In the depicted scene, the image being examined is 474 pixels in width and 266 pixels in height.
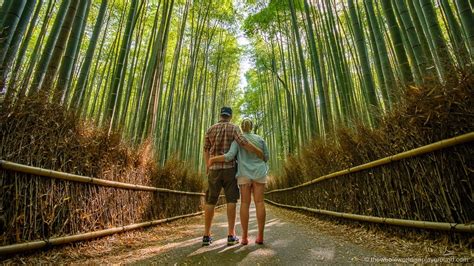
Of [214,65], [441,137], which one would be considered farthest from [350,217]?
[214,65]

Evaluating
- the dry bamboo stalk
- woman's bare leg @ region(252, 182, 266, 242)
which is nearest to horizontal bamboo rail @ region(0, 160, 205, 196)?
the dry bamboo stalk

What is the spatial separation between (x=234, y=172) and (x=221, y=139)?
37 centimetres

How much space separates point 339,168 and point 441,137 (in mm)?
1927

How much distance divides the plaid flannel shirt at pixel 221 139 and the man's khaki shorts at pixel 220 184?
5cm

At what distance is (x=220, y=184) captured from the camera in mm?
2830

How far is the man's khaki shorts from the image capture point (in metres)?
2.76

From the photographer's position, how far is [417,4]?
13.4 ft

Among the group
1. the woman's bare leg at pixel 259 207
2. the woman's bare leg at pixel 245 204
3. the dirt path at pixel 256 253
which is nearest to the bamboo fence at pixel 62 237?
the dirt path at pixel 256 253

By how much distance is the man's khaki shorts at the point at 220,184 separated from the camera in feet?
9.05

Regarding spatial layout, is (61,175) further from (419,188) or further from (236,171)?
(419,188)

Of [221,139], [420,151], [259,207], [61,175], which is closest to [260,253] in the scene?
[259,207]

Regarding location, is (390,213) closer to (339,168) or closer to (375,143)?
(375,143)

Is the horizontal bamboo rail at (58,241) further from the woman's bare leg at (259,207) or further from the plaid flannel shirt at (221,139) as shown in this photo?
the woman's bare leg at (259,207)

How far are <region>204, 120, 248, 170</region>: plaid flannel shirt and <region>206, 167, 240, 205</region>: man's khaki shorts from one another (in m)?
0.05
